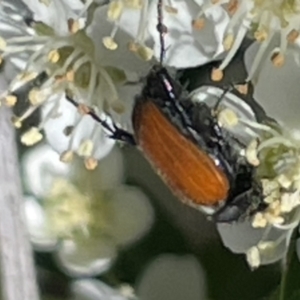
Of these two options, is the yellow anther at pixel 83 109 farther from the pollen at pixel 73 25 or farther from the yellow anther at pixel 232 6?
the yellow anther at pixel 232 6

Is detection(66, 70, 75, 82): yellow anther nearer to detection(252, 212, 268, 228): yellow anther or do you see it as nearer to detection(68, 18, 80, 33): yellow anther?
detection(68, 18, 80, 33): yellow anther

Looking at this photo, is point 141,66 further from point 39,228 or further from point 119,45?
point 39,228

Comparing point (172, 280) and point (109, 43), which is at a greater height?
point (109, 43)

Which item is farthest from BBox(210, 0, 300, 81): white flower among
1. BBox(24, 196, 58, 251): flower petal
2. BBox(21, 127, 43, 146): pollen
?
BBox(24, 196, 58, 251): flower petal

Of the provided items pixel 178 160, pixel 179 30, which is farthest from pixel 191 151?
pixel 179 30

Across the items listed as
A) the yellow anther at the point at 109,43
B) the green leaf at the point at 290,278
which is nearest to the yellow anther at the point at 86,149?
the yellow anther at the point at 109,43

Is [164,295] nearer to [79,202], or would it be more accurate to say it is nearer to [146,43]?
[79,202]
